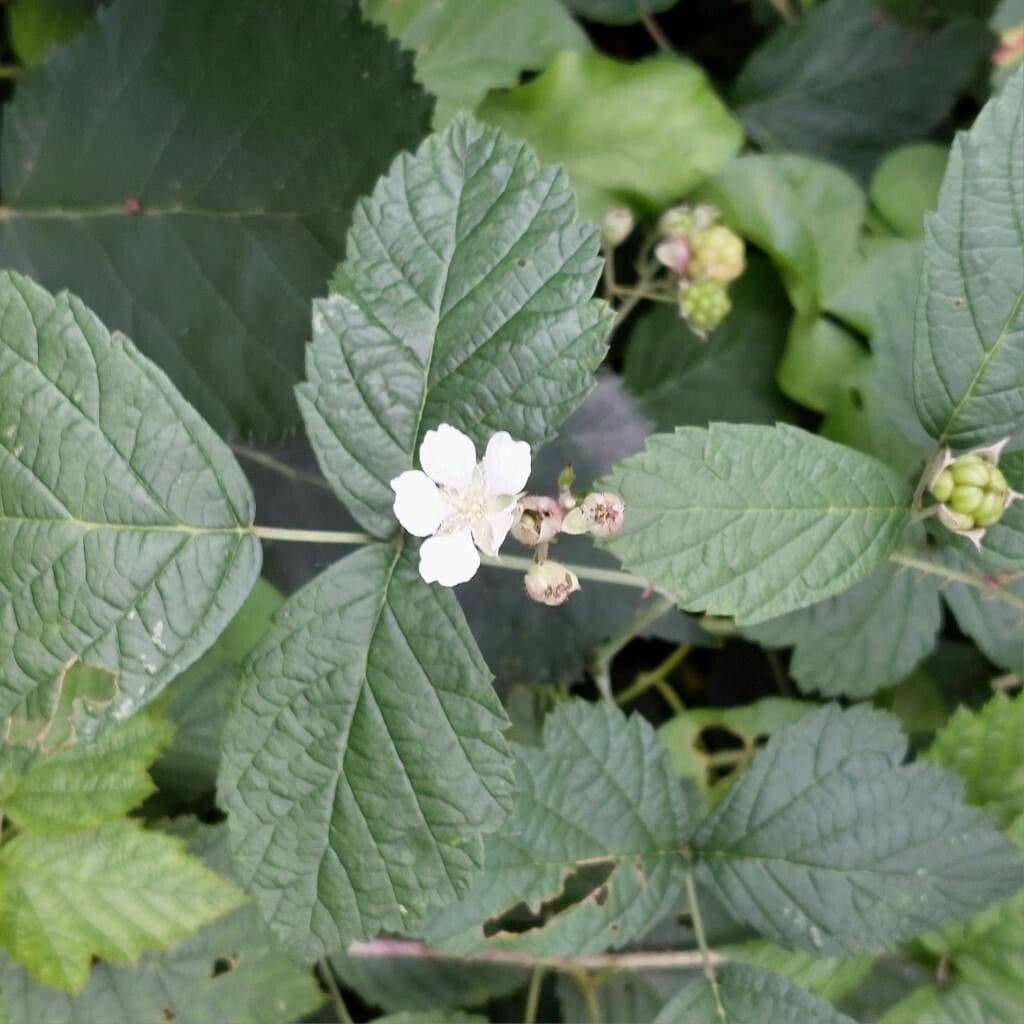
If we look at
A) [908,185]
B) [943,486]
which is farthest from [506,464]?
[908,185]

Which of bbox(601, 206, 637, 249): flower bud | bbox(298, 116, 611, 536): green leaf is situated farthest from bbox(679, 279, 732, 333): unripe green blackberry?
bbox(298, 116, 611, 536): green leaf

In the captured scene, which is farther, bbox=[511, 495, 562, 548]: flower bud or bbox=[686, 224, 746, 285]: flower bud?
bbox=[686, 224, 746, 285]: flower bud

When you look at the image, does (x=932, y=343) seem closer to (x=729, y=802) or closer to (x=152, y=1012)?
(x=729, y=802)

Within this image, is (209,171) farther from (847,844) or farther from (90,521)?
(847,844)

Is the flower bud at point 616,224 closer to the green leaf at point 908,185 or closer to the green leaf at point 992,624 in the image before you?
the green leaf at point 908,185

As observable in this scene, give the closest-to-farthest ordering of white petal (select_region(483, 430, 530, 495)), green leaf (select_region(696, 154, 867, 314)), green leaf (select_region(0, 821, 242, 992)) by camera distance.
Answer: white petal (select_region(483, 430, 530, 495))
green leaf (select_region(0, 821, 242, 992))
green leaf (select_region(696, 154, 867, 314))

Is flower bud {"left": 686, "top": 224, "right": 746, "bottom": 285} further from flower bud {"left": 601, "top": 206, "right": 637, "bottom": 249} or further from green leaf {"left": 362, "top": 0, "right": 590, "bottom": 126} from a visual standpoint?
green leaf {"left": 362, "top": 0, "right": 590, "bottom": 126}

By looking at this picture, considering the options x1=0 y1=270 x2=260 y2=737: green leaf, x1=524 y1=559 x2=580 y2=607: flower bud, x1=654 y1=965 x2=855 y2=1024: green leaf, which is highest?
x1=0 y1=270 x2=260 y2=737: green leaf
